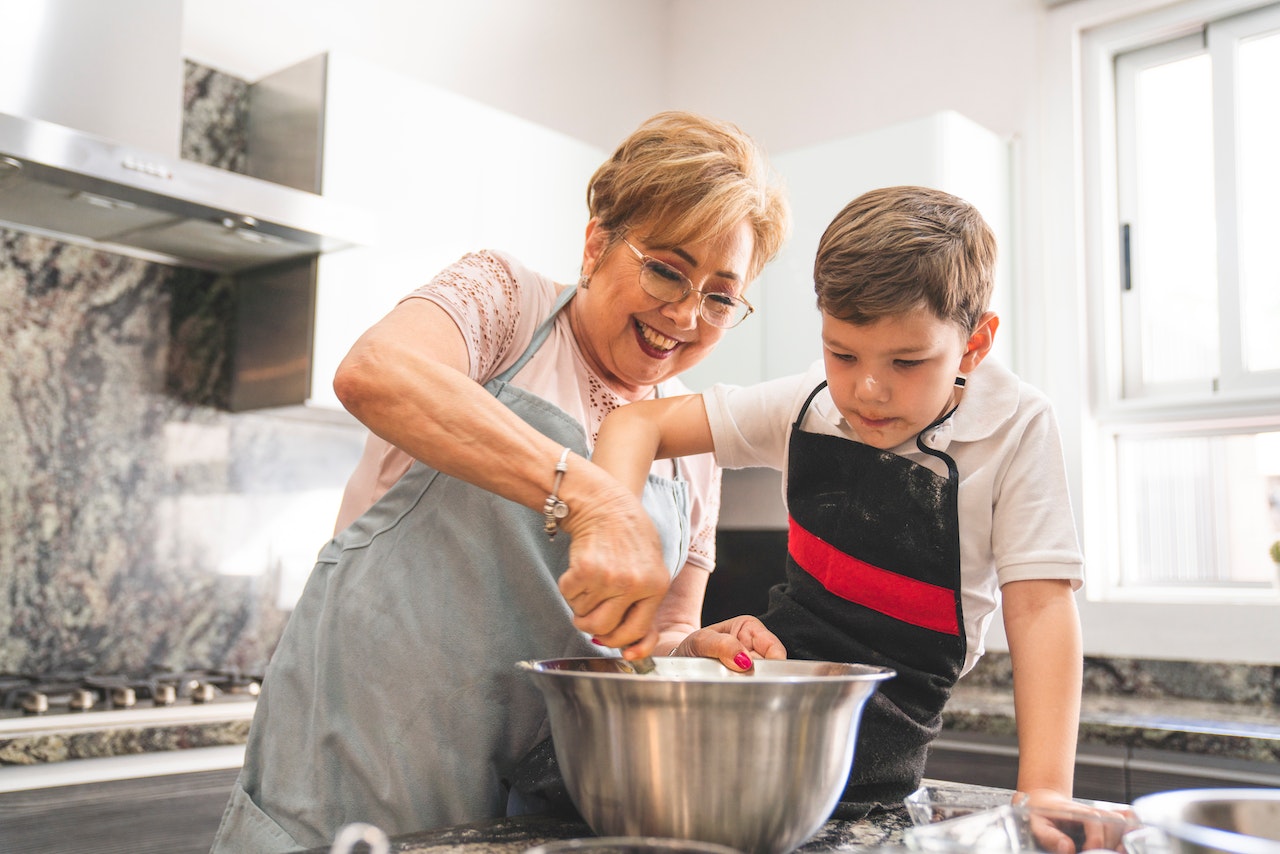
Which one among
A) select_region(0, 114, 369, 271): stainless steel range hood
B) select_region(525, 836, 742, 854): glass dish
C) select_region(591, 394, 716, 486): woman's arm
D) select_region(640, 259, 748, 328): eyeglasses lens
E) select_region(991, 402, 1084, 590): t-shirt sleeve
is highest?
select_region(0, 114, 369, 271): stainless steel range hood

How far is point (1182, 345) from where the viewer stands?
256cm

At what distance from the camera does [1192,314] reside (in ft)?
8.40

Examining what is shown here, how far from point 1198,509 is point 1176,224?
700 millimetres

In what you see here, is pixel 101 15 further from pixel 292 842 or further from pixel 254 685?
pixel 292 842

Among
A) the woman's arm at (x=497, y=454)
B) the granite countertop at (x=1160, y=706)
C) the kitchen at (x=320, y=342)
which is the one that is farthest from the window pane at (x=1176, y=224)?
the woman's arm at (x=497, y=454)

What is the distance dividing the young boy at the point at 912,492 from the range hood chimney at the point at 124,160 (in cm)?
125

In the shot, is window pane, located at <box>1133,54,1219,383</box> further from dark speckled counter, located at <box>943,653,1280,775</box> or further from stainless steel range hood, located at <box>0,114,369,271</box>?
stainless steel range hood, located at <box>0,114,369,271</box>

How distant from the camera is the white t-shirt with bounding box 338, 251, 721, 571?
39.2 inches

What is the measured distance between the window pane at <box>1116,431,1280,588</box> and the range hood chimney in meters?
1.94

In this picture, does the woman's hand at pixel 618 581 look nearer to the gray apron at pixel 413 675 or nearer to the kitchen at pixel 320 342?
the gray apron at pixel 413 675

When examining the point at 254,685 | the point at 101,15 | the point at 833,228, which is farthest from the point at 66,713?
the point at 833,228

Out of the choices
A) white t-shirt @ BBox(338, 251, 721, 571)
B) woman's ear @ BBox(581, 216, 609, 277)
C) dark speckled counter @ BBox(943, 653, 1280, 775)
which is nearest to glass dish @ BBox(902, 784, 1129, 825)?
white t-shirt @ BBox(338, 251, 721, 571)

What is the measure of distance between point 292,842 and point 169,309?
5.62 ft

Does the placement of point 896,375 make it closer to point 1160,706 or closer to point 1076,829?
point 1076,829
